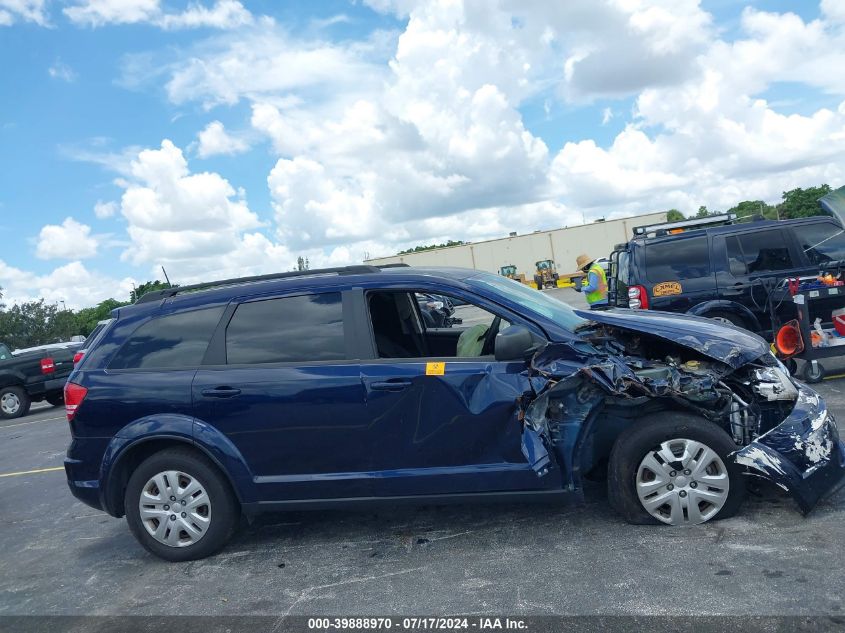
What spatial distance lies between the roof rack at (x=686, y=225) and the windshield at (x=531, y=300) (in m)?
5.05

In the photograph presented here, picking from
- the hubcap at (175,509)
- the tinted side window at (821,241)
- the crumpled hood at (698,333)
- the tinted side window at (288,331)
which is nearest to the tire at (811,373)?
the tinted side window at (821,241)

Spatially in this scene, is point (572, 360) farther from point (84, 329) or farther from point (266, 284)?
point (84, 329)

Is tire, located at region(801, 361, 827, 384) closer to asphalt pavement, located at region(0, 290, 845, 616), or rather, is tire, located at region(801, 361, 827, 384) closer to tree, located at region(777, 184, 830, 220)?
asphalt pavement, located at region(0, 290, 845, 616)

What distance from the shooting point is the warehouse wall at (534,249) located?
47478 mm

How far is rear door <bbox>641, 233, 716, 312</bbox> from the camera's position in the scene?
28.3 feet

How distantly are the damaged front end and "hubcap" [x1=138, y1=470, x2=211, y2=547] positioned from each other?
217 cm

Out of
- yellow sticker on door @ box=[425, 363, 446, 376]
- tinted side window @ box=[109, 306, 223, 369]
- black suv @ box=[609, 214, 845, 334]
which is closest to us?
yellow sticker on door @ box=[425, 363, 446, 376]

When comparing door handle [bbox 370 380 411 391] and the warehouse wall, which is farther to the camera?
the warehouse wall

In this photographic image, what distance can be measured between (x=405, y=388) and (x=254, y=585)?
1469 mm

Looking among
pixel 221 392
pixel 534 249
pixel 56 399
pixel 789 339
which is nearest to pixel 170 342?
pixel 221 392

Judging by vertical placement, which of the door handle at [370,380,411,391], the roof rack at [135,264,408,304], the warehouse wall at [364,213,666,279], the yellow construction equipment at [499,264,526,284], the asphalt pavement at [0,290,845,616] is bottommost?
the asphalt pavement at [0,290,845,616]

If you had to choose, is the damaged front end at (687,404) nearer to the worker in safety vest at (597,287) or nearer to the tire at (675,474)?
the tire at (675,474)

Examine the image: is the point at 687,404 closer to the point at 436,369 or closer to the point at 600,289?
the point at 436,369

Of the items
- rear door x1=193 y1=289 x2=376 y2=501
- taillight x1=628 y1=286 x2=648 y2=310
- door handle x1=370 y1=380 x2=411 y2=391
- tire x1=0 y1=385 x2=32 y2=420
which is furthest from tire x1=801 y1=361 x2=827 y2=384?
tire x1=0 y1=385 x2=32 y2=420
